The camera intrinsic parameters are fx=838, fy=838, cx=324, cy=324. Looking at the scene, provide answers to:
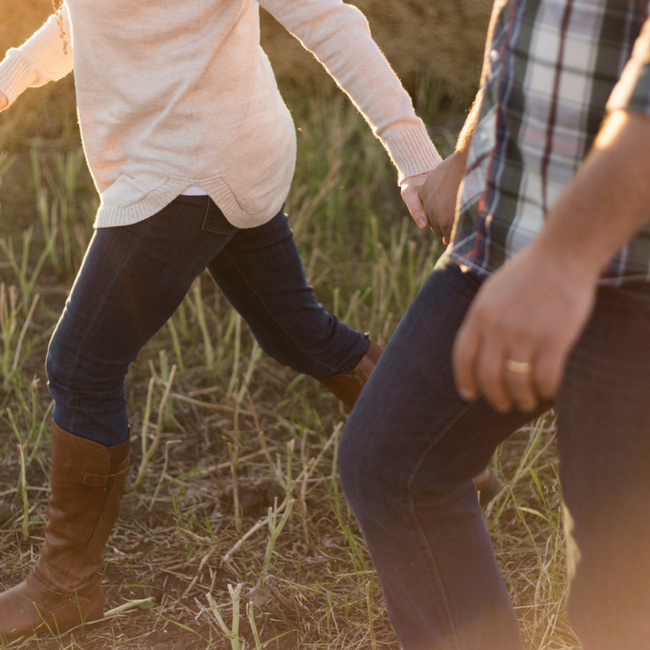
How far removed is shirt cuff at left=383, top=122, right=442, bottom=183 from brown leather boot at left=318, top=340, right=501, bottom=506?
646 millimetres

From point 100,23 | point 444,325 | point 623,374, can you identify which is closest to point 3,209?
point 100,23

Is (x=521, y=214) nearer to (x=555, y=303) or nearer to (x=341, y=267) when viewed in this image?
(x=555, y=303)

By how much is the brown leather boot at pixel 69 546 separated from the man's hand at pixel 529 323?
1.08 m

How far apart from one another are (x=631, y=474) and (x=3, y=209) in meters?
3.22

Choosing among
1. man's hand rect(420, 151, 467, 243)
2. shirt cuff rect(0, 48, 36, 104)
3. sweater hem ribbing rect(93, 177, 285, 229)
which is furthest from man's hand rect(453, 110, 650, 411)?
shirt cuff rect(0, 48, 36, 104)

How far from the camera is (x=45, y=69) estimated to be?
1.76 m

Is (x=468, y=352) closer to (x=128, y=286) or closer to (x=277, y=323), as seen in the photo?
(x=128, y=286)

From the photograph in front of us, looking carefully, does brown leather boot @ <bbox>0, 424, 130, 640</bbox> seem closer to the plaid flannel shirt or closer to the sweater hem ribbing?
the sweater hem ribbing

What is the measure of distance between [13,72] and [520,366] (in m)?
1.39

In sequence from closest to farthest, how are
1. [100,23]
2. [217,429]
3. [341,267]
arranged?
1. [100,23]
2. [217,429]
3. [341,267]

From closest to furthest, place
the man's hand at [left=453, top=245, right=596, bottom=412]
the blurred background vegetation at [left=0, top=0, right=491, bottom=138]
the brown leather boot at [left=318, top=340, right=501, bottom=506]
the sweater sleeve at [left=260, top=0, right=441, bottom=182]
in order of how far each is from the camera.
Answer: the man's hand at [left=453, top=245, right=596, bottom=412] < the sweater sleeve at [left=260, top=0, right=441, bottom=182] < the brown leather boot at [left=318, top=340, right=501, bottom=506] < the blurred background vegetation at [left=0, top=0, right=491, bottom=138]

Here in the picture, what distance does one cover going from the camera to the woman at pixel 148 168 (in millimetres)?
1425

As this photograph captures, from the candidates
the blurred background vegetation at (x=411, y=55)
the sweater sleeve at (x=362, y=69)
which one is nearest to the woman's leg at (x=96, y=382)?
the sweater sleeve at (x=362, y=69)

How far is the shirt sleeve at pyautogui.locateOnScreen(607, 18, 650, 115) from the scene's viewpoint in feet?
2.56
